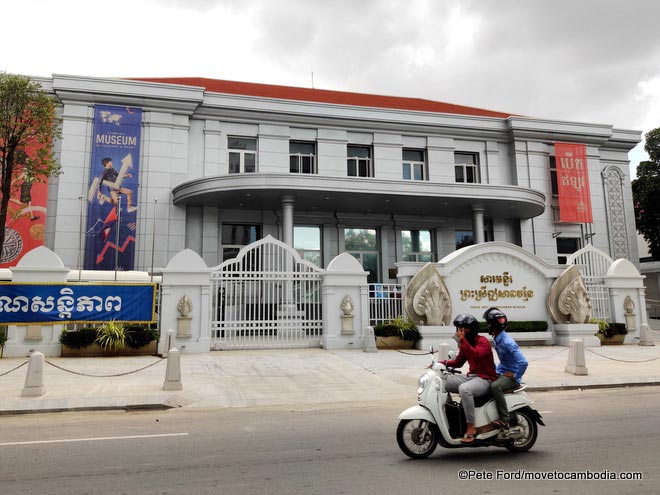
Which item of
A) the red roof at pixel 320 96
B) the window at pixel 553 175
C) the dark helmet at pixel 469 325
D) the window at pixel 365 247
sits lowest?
the dark helmet at pixel 469 325

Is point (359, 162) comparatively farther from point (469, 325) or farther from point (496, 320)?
point (496, 320)

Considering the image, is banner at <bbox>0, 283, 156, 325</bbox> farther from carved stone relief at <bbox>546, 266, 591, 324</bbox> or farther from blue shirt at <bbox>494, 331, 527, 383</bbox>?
carved stone relief at <bbox>546, 266, 591, 324</bbox>

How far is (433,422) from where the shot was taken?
5.09 meters

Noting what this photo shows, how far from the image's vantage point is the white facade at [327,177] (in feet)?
65.9

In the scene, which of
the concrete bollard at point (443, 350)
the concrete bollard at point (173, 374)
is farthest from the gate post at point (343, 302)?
the concrete bollard at point (173, 374)

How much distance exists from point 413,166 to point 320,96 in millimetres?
6768

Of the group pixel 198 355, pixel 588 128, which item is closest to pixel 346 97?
pixel 588 128

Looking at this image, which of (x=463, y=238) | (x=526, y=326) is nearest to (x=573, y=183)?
(x=463, y=238)

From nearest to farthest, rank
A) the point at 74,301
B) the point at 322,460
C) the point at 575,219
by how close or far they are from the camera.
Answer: the point at 322,460, the point at 74,301, the point at 575,219

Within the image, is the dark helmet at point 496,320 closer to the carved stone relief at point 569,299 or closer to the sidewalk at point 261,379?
the sidewalk at point 261,379

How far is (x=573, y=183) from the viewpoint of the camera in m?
25.6

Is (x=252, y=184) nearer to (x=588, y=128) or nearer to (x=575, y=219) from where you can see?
(x=575, y=219)

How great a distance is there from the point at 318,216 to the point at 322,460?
18051mm

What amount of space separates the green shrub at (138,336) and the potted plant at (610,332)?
48.0 ft
